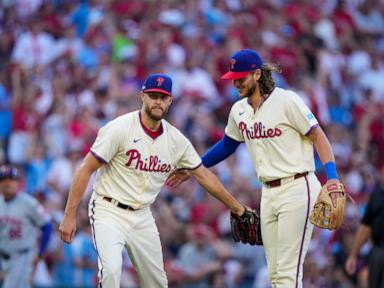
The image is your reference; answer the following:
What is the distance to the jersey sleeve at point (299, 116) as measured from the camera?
898 cm

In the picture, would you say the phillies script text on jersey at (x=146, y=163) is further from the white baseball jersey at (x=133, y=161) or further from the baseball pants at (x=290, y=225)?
the baseball pants at (x=290, y=225)

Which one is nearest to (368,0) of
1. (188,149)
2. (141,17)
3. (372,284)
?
(141,17)

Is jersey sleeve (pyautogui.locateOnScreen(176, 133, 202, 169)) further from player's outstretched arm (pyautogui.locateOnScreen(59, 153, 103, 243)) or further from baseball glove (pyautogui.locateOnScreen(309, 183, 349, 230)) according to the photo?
baseball glove (pyautogui.locateOnScreen(309, 183, 349, 230))

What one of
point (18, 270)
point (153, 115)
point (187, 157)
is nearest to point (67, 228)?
point (153, 115)

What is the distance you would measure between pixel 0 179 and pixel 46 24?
6.54 meters

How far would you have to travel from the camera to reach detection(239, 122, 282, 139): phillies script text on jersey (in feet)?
29.9

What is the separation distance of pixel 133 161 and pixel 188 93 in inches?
298

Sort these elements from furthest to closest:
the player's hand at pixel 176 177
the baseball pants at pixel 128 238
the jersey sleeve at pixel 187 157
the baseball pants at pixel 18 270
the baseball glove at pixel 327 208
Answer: the baseball pants at pixel 18 270, the player's hand at pixel 176 177, the jersey sleeve at pixel 187 157, the baseball pants at pixel 128 238, the baseball glove at pixel 327 208

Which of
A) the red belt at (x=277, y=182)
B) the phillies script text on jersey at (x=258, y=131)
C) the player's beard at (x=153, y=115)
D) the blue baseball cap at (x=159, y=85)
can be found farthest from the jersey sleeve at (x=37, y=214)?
the red belt at (x=277, y=182)

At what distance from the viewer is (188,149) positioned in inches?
374

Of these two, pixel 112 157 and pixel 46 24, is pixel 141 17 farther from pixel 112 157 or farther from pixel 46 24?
pixel 112 157

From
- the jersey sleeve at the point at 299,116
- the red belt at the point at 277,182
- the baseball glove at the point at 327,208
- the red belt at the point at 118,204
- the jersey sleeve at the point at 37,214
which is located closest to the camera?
the baseball glove at the point at 327,208

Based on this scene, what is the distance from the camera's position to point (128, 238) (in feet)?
29.9

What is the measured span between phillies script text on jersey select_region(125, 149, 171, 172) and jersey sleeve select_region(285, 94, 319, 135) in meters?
1.22
